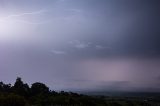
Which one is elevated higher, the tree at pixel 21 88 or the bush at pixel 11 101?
the tree at pixel 21 88

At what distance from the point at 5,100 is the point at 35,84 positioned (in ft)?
158

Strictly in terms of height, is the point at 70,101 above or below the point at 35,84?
below

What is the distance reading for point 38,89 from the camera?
15850 cm

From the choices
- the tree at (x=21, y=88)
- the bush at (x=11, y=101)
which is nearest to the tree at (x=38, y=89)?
the tree at (x=21, y=88)

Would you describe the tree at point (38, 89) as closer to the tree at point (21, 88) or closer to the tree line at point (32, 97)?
the tree line at point (32, 97)

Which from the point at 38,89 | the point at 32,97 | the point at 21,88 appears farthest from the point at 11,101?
the point at 38,89

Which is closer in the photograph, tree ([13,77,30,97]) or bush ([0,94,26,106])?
bush ([0,94,26,106])

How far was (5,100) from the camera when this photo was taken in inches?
4437

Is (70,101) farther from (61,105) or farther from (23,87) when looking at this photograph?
(23,87)

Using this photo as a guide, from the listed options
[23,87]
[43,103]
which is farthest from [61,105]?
[23,87]

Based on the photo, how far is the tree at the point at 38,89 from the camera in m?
154

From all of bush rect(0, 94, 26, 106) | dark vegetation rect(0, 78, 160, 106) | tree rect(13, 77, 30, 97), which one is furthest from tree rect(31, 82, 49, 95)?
bush rect(0, 94, 26, 106)

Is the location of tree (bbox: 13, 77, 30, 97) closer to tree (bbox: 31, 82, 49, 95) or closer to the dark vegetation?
the dark vegetation

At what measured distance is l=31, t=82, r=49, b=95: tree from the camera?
15448 cm
